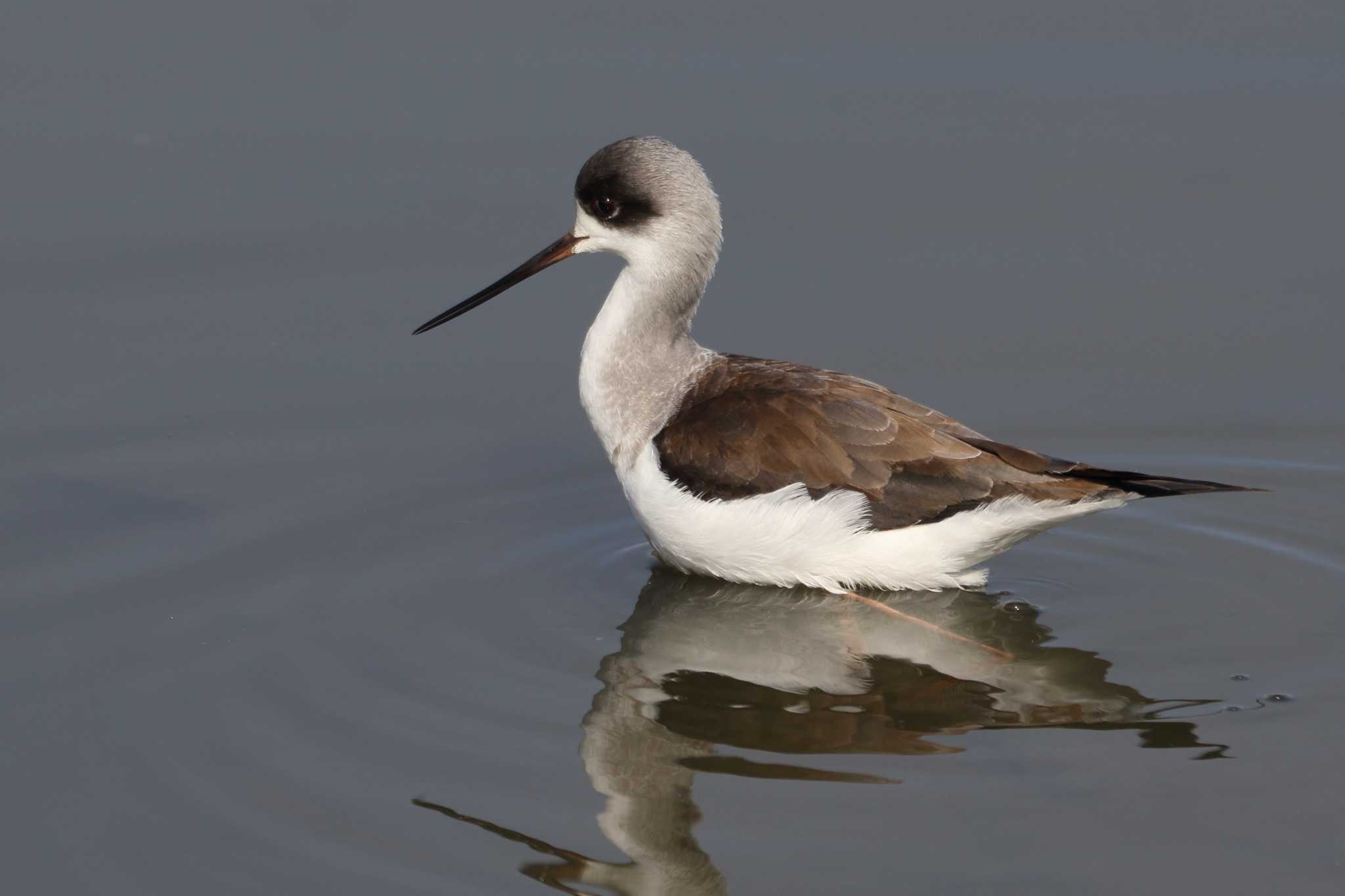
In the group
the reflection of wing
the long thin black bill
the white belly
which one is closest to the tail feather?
A: the white belly

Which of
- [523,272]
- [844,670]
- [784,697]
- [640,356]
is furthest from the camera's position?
[523,272]

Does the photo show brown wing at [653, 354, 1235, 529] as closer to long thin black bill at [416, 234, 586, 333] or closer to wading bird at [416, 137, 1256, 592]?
wading bird at [416, 137, 1256, 592]

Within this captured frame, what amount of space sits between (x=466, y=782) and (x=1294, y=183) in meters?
7.24

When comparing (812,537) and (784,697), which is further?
(812,537)

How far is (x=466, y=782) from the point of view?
23.0ft

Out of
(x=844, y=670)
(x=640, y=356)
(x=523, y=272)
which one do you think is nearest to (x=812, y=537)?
(x=844, y=670)

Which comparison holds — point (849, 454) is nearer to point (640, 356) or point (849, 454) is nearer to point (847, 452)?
point (847, 452)

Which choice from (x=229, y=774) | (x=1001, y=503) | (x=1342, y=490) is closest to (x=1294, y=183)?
(x=1342, y=490)

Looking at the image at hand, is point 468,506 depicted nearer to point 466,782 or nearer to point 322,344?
point 322,344

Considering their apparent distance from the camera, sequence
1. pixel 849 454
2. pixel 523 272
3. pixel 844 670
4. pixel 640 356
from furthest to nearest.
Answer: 1. pixel 523 272
2. pixel 640 356
3. pixel 849 454
4. pixel 844 670

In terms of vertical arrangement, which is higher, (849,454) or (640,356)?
(640,356)

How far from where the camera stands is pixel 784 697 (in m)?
7.79

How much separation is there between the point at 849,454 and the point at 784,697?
4.13ft

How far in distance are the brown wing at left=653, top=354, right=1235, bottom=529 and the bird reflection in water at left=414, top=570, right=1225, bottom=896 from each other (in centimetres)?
58
